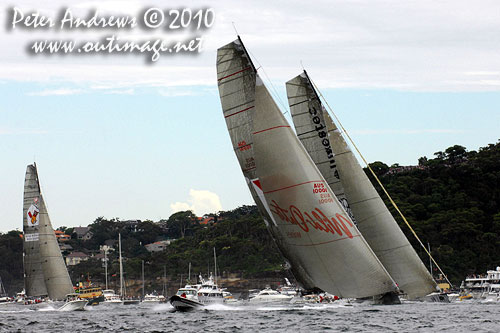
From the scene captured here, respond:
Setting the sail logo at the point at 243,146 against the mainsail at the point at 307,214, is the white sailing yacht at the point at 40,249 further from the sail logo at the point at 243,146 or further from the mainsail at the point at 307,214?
the mainsail at the point at 307,214


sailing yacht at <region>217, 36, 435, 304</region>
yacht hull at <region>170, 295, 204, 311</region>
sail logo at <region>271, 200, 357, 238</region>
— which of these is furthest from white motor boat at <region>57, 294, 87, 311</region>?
sail logo at <region>271, 200, 357, 238</region>

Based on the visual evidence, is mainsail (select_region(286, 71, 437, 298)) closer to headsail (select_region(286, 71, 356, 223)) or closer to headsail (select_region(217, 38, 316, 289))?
headsail (select_region(286, 71, 356, 223))

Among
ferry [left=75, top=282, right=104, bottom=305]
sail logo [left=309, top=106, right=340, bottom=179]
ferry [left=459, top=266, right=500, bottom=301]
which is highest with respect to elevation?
sail logo [left=309, top=106, right=340, bottom=179]

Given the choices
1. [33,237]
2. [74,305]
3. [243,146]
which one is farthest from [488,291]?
[243,146]

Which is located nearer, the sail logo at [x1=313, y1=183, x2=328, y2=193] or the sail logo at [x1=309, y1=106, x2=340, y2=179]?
the sail logo at [x1=313, y1=183, x2=328, y2=193]

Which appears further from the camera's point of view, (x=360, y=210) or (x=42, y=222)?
(x=42, y=222)

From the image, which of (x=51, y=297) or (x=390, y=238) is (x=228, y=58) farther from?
(x=51, y=297)

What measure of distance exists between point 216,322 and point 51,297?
123ft

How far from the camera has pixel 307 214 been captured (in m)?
32.7

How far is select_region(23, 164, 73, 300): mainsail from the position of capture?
240ft

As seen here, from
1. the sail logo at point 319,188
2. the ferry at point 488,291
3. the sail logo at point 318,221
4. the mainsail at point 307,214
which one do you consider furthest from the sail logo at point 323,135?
the ferry at point 488,291

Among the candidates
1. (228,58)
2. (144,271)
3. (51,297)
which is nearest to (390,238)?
(228,58)

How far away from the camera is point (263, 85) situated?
1325 inches

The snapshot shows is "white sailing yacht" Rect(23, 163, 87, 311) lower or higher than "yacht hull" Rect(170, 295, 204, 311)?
higher
